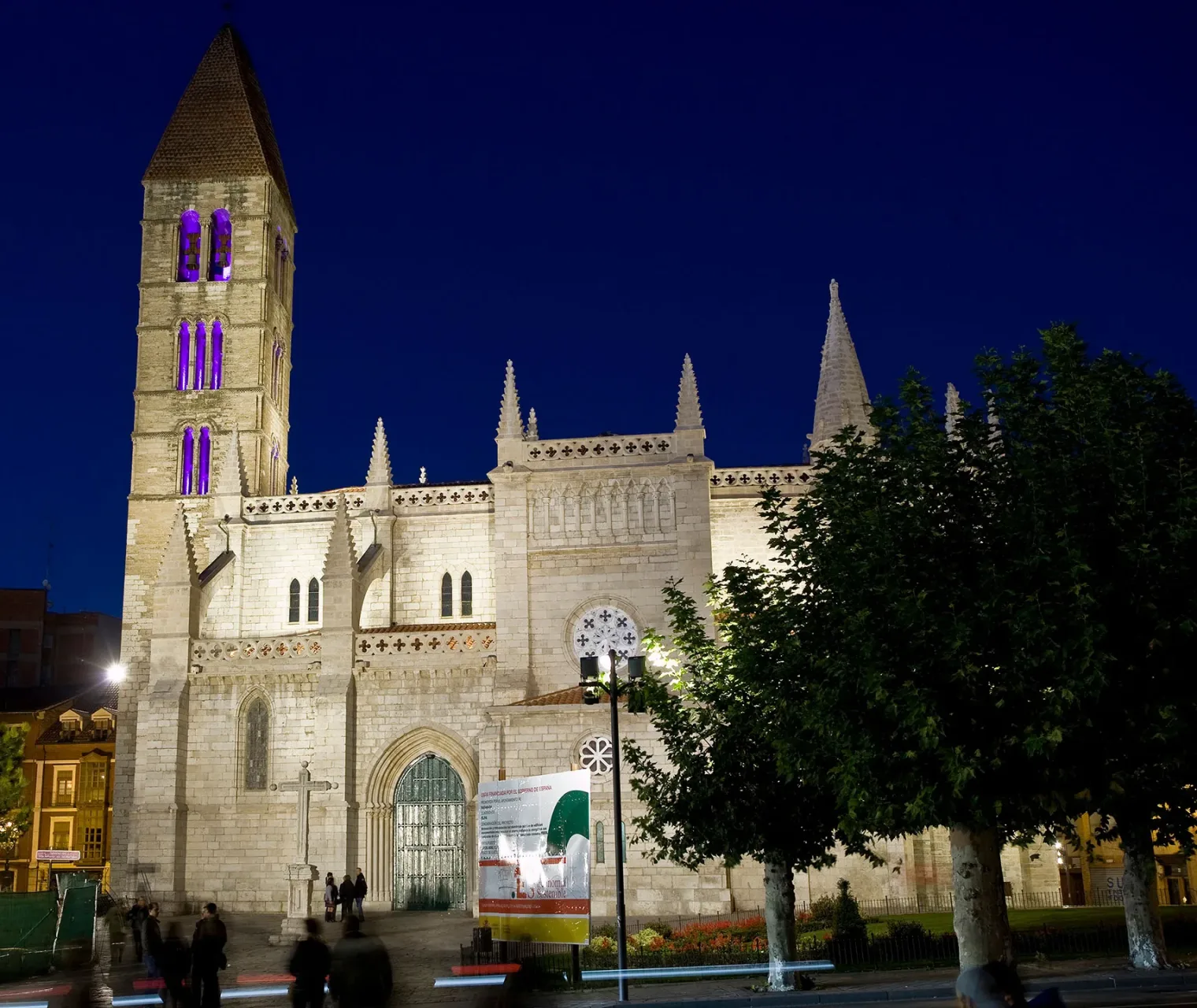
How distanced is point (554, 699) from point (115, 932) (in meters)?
12.3

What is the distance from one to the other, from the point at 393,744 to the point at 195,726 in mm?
6256

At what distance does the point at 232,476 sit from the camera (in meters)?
44.0

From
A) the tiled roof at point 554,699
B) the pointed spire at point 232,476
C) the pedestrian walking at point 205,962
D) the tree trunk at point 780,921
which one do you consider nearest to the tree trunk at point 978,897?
the tree trunk at point 780,921

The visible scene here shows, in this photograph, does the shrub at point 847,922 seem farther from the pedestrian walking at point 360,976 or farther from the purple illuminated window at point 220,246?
the purple illuminated window at point 220,246

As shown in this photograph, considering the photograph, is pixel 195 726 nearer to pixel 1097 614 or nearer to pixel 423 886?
pixel 423 886

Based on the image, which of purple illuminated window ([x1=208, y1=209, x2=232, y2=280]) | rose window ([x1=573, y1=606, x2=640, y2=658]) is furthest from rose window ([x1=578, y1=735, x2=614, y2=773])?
purple illuminated window ([x1=208, y1=209, x2=232, y2=280])

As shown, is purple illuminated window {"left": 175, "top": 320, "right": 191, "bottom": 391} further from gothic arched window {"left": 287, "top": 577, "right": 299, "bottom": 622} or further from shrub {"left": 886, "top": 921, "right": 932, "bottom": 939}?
shrub {"left": 886, "top": 921, "right": 932, "bottom": 939}

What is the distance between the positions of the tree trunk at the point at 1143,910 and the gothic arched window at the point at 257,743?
26.0 m

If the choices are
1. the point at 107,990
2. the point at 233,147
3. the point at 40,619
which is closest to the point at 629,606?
the point at 107,990

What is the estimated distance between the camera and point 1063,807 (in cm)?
1658

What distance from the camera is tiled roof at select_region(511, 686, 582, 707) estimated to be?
3412 cm

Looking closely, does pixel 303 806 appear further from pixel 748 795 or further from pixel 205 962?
pixel 205 962

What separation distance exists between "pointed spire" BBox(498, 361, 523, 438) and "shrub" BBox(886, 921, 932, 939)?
763 inches

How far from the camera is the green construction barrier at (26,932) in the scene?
23.5 m
